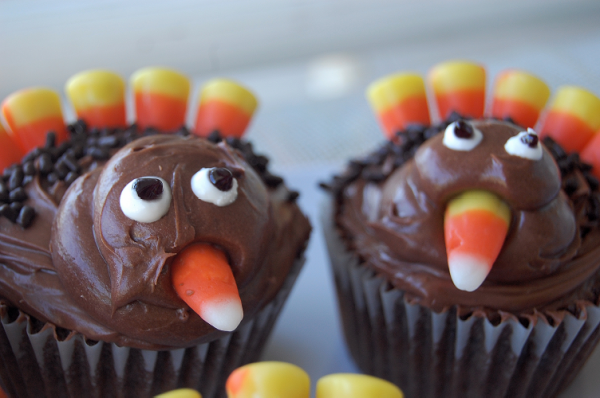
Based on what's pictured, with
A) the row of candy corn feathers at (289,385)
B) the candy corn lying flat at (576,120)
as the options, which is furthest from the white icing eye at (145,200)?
the candy corn lying flat at (576,120)

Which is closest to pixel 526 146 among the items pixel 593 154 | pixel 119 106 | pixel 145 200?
pixel 593 154

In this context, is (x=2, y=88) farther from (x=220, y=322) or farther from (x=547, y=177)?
(x=547, y=177)

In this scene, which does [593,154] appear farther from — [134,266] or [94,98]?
[94,98]

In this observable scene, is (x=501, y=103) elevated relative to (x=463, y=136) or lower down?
lower down

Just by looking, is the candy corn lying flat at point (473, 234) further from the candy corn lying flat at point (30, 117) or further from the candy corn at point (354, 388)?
the candy corn lying flat at point (30, 117)

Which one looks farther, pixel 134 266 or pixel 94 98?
pixel 94 98

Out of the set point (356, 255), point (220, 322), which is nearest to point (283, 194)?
point (356, 255)
